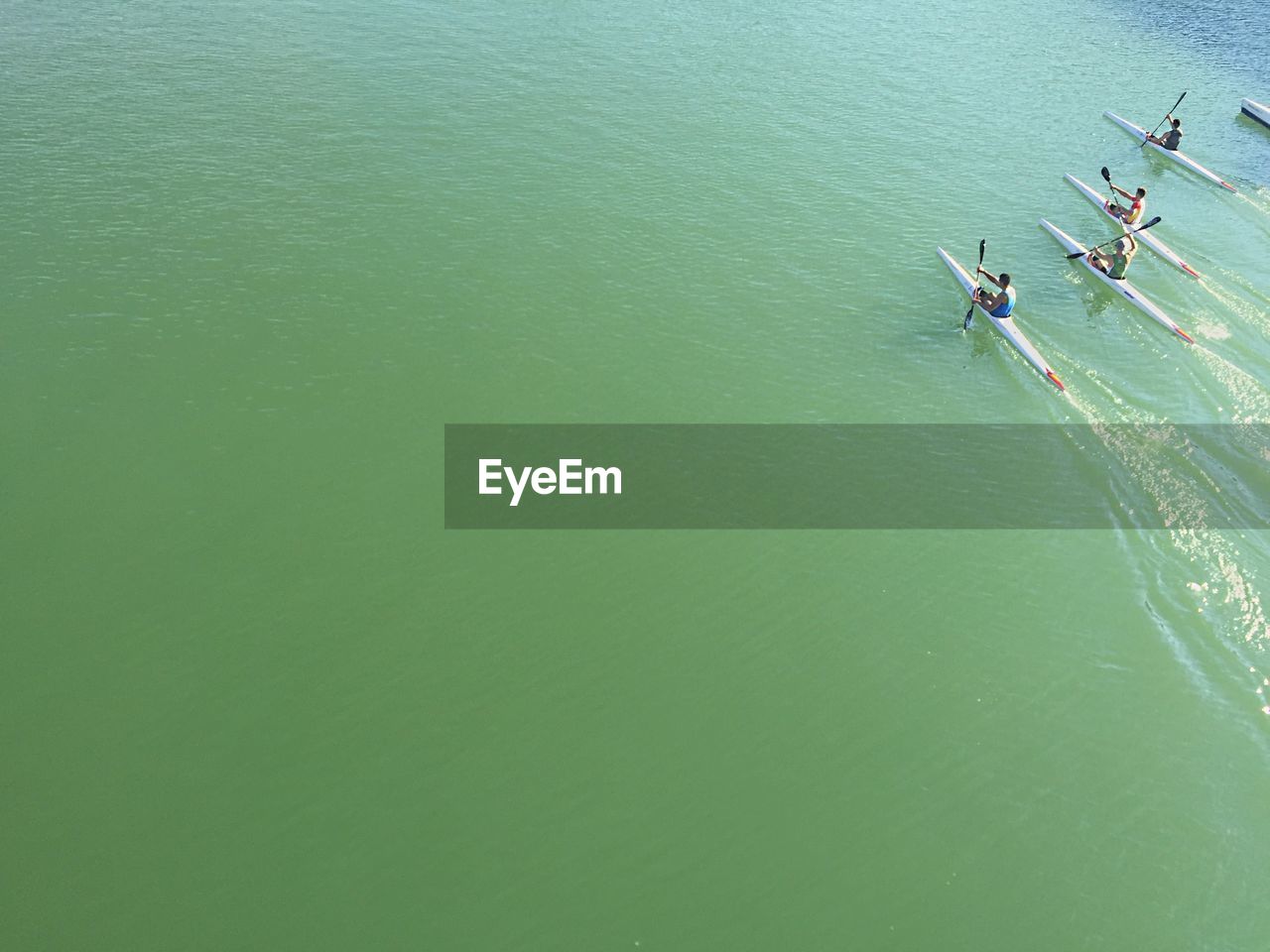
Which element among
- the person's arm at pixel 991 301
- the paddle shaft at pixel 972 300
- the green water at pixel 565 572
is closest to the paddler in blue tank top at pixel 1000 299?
the person's arm at pixel 991 301

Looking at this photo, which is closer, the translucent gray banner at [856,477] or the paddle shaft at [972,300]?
the translucent gray banner at [856,477]

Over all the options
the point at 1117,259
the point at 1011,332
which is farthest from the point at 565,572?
the point at 1117,259

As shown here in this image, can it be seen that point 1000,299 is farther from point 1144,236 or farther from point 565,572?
point 565,572

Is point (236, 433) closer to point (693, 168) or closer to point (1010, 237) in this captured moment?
point (693, 168)

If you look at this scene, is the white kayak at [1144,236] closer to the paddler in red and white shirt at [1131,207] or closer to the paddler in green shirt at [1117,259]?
the paddler in red and white shirt at [1131,207]

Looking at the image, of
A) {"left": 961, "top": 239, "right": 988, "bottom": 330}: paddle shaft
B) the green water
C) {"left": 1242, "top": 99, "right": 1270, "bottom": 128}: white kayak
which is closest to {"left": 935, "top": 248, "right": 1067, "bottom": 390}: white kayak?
{"left": 961, "top": 239, "right": 988, "bottom": 330}: paddle shaft

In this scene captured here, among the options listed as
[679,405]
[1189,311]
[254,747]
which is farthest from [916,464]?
[254,747]
